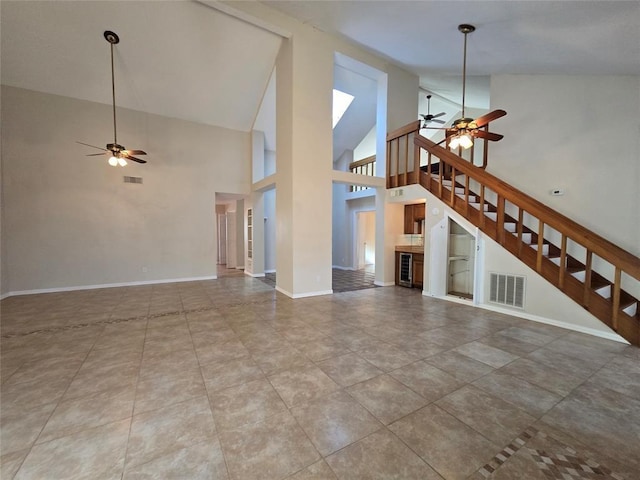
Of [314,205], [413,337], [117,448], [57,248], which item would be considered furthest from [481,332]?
[57,248]

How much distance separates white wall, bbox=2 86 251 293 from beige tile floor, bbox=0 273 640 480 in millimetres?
2428

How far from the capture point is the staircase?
11.0ft

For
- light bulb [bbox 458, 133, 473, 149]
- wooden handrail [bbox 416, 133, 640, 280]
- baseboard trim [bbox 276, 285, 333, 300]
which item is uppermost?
light bulb [bbox 458, 133, 473, 149]

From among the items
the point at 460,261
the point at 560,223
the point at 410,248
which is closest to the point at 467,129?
the point at 560,223

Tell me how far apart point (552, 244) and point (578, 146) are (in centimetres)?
174

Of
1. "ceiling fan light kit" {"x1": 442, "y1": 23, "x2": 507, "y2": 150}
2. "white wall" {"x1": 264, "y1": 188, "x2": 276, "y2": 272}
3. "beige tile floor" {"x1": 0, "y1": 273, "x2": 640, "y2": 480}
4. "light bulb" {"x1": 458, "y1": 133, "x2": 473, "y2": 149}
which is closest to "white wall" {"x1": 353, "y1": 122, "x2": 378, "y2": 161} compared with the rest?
"white wall" {"x1": 264, "y1": 188, "x2": 276, "y2": 272}

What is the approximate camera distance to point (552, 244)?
481 cm

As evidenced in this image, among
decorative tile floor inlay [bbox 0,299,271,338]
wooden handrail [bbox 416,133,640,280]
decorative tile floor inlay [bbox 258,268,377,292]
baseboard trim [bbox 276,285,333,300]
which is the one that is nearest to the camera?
wooden handrail [bbox 416,133,640,280]

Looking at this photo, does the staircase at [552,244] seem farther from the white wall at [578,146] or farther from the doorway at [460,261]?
the doorway at [460,261]

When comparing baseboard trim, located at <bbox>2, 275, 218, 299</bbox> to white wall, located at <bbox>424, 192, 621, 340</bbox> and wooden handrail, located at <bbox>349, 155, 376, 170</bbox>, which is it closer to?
white wall, located at <bbox>424, 192, 621, 340</bbox>

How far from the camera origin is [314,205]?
5.57 m

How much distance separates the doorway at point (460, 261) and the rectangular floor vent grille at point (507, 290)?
1.05 m

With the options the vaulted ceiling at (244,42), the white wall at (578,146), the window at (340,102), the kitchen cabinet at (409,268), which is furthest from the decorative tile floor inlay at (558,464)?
the window at (340,102)

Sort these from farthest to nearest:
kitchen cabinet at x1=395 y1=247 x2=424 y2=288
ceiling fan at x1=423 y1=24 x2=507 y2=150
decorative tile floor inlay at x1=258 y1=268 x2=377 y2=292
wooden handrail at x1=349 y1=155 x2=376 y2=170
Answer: wooden handrail at x1=349 y1=155 x2=376 y2=170
decorative tile floor inlay at x1=258 y1=268 x2=377 y2=292
kitchen cabinet at x1=395 y1=247 x2=424 y2=288
ceiling fan at x1=423 y1=24 x2=507 y2=150
